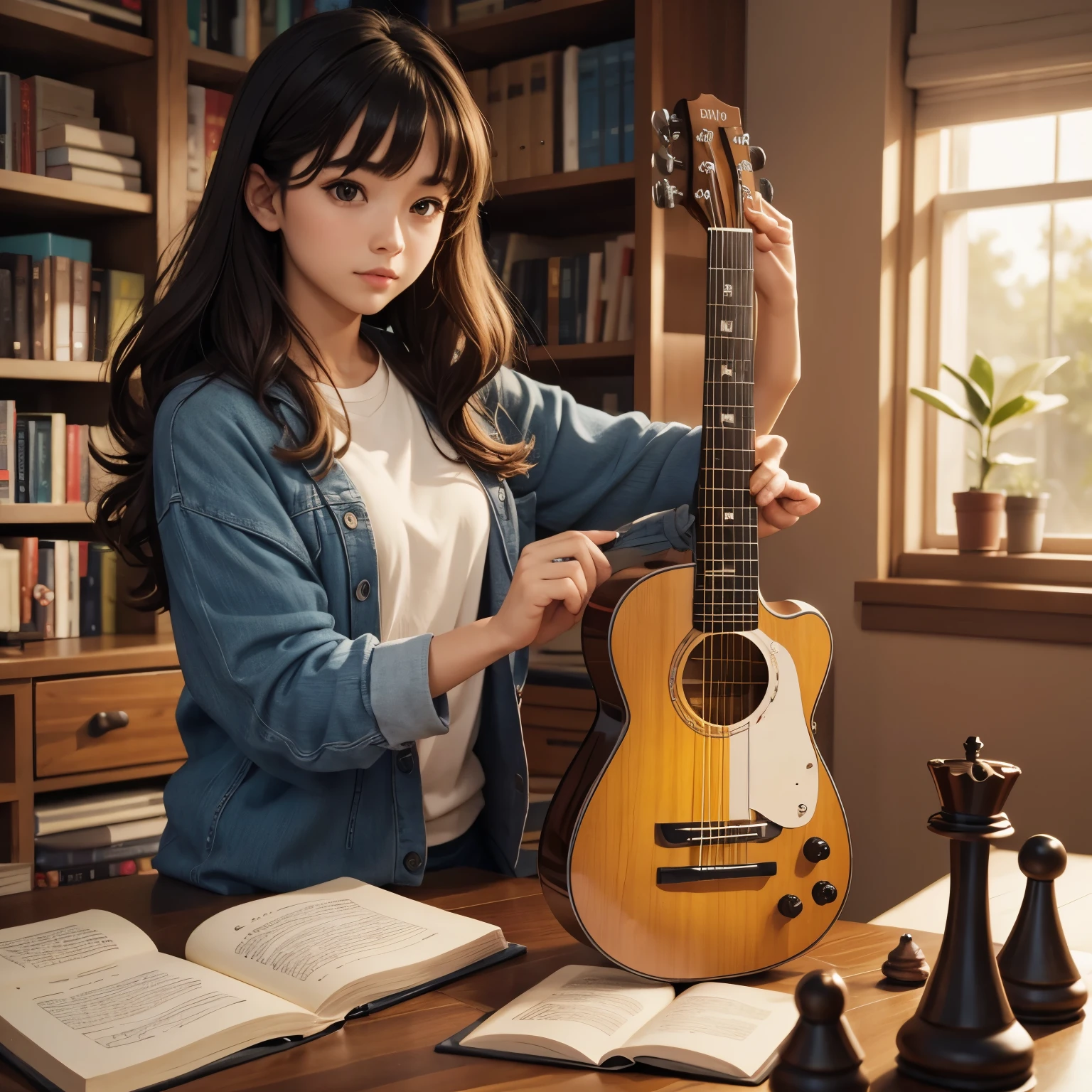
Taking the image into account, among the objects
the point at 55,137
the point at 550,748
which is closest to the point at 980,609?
the point at 550,748

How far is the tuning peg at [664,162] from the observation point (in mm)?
1051

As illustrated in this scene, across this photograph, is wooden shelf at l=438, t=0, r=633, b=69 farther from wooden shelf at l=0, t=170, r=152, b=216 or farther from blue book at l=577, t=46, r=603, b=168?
wooden shelf at l=0, t=170, r=152, b=216

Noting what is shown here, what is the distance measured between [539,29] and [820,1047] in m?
2.59

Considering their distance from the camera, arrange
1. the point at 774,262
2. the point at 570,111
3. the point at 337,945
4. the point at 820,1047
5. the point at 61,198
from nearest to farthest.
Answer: the point at 820,1047 < the point at 337,945 < the point at 774,262 < the point at 61,198 < the point at 570,111

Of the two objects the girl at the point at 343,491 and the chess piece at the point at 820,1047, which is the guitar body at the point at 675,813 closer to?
the girl at the point at 343,491

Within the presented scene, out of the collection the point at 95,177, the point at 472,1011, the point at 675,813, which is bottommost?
the point at 472,1011

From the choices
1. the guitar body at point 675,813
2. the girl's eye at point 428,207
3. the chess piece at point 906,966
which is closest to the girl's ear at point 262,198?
the girl's eye at point 428,207

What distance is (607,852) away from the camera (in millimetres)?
880

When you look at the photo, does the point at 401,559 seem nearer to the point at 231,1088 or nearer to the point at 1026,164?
the point at 231,1088

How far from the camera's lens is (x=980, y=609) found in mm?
2482

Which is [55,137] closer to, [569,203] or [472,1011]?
[569,203]

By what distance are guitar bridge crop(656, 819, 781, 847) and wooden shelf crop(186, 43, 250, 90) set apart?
7.55 ft

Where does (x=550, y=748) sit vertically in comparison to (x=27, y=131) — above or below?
below

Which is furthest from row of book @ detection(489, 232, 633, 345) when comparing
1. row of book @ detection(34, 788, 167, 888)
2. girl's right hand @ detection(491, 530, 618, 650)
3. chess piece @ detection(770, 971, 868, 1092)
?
chess piece @ detection(770, 971, 868, 1092)
